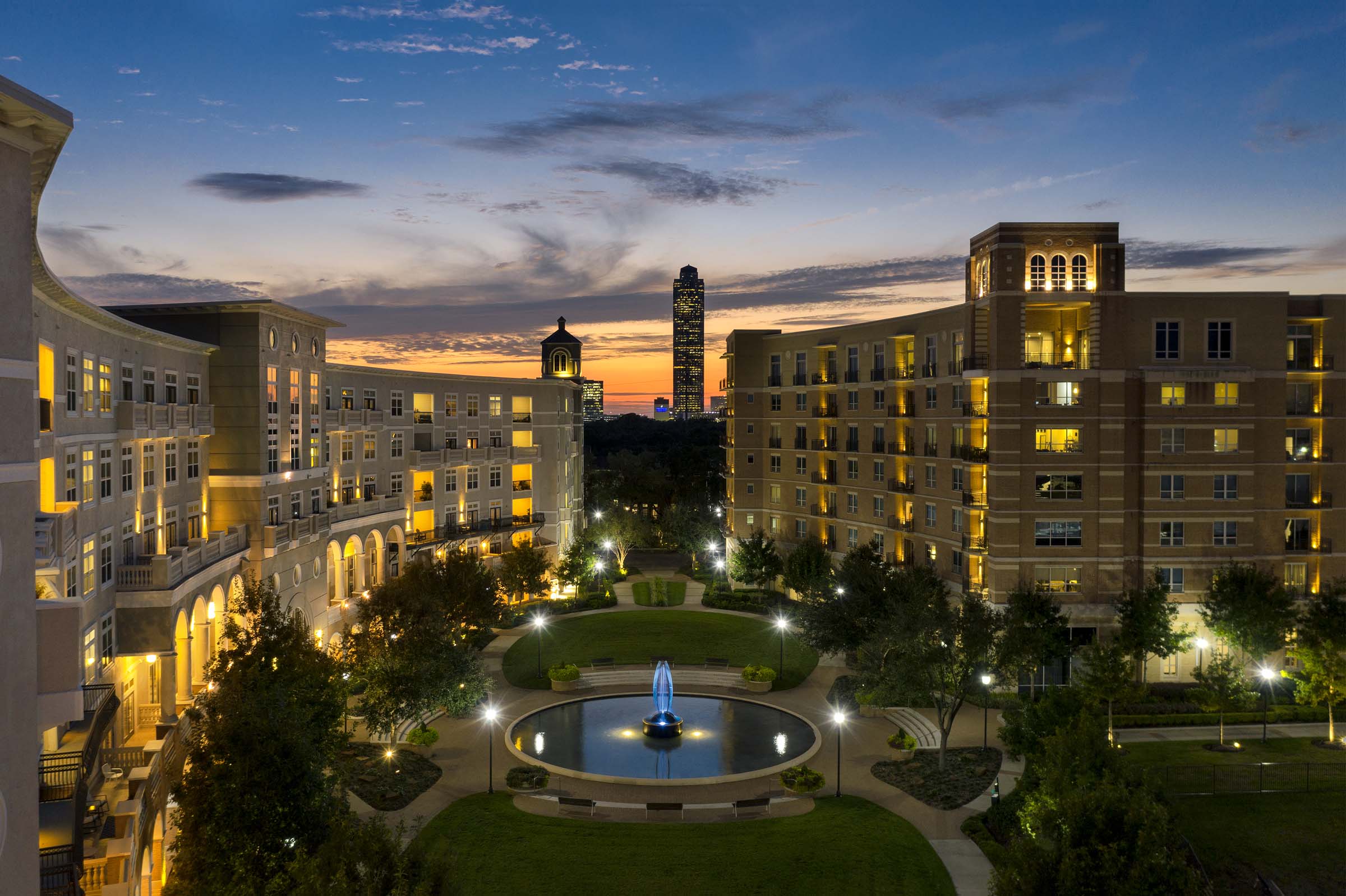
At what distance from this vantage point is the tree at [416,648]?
119 ft

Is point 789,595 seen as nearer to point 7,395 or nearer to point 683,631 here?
point 683,631

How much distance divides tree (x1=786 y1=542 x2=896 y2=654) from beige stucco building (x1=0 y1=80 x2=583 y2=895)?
78.3 ft

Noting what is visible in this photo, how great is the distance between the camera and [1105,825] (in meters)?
20.5

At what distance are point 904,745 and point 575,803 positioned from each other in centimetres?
1496

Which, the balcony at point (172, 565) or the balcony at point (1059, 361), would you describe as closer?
the balcony at point (172, 565)

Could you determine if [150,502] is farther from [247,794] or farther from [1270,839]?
[1270,839]

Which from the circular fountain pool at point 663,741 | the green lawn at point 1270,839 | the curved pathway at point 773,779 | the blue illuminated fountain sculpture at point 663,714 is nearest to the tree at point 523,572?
the curved pathway at point 773,779

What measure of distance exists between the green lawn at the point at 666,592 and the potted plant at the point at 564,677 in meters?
20.6

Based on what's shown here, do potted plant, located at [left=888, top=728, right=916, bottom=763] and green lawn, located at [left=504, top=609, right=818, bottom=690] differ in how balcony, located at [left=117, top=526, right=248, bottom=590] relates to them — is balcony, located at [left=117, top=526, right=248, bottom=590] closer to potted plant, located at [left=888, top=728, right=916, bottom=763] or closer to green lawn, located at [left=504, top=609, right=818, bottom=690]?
green lawn, located at [left=504, top=609, right=818, bottom=690]

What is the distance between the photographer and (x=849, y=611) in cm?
4531

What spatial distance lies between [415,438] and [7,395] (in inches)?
2214

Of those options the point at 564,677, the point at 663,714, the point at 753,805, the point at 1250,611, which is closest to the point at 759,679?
the point at 663,714

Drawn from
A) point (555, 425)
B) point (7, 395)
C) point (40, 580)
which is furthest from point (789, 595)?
point (7, 395)

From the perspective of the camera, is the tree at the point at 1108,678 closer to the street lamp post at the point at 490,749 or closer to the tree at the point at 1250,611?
the tree at the point at 1250,611
